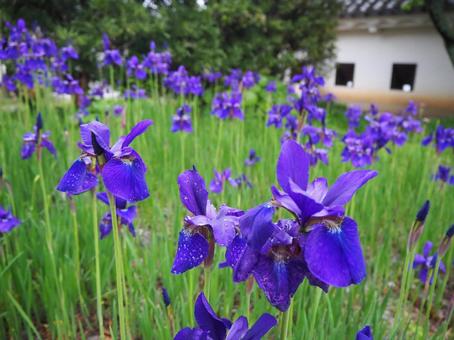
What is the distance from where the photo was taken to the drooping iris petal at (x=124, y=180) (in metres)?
0.87

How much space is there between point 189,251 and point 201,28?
7375mm

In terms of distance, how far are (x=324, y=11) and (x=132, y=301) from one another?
10236 mm

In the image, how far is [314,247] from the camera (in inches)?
26.3

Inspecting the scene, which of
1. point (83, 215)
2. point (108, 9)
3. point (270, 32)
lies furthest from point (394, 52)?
point (83, 215)

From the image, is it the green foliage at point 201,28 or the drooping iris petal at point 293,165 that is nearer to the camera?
the drooping iris petal at point 293,165

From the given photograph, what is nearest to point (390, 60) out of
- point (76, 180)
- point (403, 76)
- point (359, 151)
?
point (403, 76)

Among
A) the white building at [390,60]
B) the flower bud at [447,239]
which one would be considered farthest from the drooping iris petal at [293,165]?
the white building at [390,60]

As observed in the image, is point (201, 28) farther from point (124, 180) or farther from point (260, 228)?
point (260, 228)

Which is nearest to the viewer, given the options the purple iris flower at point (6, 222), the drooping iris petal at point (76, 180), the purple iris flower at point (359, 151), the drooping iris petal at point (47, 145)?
the drooping iris petal at point (76, 180)

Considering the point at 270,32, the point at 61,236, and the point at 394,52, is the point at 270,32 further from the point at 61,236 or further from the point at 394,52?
the point at 61,236

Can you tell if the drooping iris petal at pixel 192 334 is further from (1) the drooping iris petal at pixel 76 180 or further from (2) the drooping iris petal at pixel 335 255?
(1) the drooping iris petal at pixel 76 180

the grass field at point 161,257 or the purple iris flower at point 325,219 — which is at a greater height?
the purple iris flower at point 325,219

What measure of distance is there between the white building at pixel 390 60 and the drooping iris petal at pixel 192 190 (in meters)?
12.1

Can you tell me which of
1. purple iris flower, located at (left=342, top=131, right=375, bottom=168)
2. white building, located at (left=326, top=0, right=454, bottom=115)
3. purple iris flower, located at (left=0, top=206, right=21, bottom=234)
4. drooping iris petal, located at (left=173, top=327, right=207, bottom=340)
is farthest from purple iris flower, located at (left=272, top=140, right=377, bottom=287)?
white building, located at (left=326, top=0, right=454, bottom=115)
